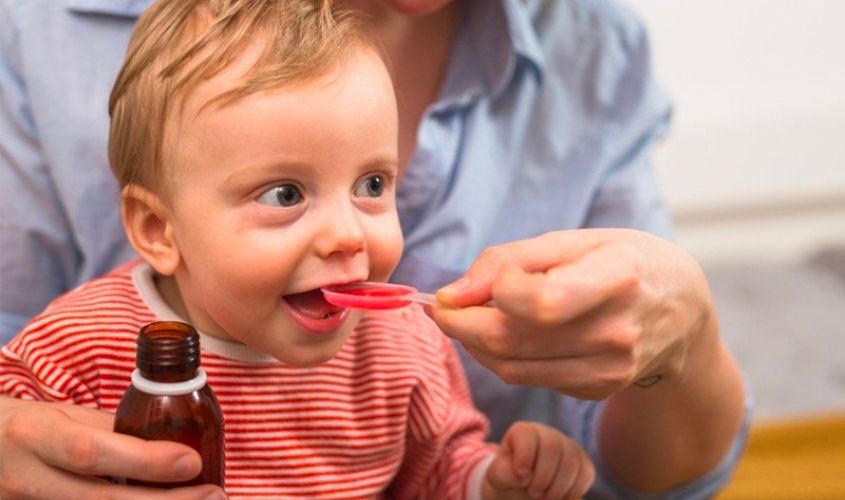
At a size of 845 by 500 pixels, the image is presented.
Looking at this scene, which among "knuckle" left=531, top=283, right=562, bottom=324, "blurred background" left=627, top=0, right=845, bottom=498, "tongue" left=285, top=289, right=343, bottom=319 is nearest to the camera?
"knuckle" left=531, top=283, right=562, bottom=324

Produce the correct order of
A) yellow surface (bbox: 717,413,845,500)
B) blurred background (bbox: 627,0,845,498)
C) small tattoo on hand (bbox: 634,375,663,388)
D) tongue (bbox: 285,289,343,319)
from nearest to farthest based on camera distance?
tongue (bbox: 285,289,343,319)
small tattoo on hand (bbox: 634,375,663,388)
yellow surface (bbox: 717,413,845,500)
blurred background (bbox: 627,0,845,498)

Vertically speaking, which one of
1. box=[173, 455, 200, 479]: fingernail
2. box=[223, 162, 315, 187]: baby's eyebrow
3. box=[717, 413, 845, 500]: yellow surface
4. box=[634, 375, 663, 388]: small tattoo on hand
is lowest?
box=[717, 413, 845, 500]: yellow surface

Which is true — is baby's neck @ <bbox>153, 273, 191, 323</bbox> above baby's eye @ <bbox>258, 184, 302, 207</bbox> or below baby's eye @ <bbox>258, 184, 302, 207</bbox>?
below

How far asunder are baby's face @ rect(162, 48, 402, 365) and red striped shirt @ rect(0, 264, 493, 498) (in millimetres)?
67

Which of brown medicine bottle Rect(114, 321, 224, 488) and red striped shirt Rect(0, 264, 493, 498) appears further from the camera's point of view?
red striped shirt Rect(0, 264, 493, 498)

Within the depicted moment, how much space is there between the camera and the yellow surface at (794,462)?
123 centimetres

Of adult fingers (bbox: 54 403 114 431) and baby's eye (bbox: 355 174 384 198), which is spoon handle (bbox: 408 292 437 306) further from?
adult fingers (bbox: 54 403 114 431)

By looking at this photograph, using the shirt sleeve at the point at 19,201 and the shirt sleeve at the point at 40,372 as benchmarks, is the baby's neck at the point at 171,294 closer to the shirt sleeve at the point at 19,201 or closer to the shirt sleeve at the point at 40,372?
the shirt sleeve at the point at 40,372

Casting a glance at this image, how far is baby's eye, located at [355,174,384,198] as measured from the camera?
74 cm

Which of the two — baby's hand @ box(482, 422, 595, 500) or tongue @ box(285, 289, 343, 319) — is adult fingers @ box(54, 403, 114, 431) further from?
baby's hand @ box(482, 422, 595, 500)

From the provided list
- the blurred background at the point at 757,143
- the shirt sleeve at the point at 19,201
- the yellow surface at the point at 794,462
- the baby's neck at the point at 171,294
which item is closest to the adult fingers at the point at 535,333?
the baby's neck at the point at 171,294

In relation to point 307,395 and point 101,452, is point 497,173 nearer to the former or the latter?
point 307,395

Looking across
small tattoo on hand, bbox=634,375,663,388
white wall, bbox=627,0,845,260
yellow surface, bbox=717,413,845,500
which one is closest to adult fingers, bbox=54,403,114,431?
small tattoo on hand, bbox=634,375,663,388

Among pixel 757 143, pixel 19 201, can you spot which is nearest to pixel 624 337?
pixel 19 201
